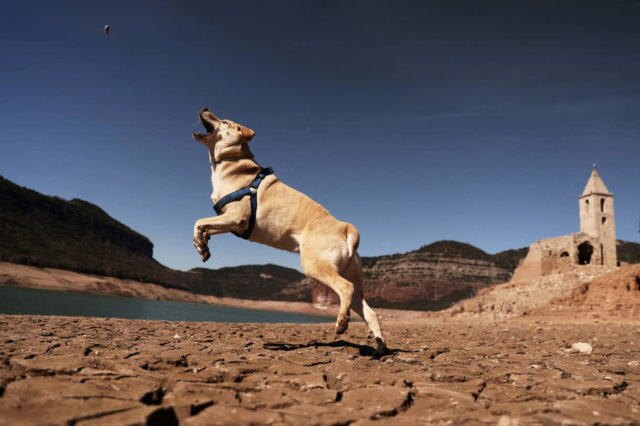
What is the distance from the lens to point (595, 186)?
1743 inches

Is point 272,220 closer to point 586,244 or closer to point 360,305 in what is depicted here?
point 360,305

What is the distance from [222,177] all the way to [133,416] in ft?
10.2

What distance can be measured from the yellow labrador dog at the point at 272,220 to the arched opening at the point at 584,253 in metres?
49.4

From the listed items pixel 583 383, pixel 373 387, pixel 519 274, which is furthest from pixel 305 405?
pixel 519 274

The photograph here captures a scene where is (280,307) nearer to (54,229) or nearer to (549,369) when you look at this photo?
(54,229)

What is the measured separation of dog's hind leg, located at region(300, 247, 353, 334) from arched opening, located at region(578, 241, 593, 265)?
163ft

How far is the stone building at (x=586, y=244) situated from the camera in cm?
3875

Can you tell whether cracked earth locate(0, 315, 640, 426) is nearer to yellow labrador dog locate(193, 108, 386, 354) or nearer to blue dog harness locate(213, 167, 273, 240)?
yellow labrador dog locate(193, 108, 386, 354)

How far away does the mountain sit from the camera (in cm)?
7344

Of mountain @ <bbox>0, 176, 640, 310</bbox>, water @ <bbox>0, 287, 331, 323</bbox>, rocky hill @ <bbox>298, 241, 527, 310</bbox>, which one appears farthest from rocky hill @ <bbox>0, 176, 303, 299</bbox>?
rocky hill @ <bbox>298, 241, 527, 310</bbox>

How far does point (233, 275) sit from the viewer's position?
135500mm

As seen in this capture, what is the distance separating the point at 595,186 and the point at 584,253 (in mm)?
8238

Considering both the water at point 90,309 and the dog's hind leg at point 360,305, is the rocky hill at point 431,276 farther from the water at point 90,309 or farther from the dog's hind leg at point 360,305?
the dog's hind leg at point 360,305

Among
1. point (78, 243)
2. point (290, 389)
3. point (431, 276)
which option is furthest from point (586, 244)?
point (78, 243)
